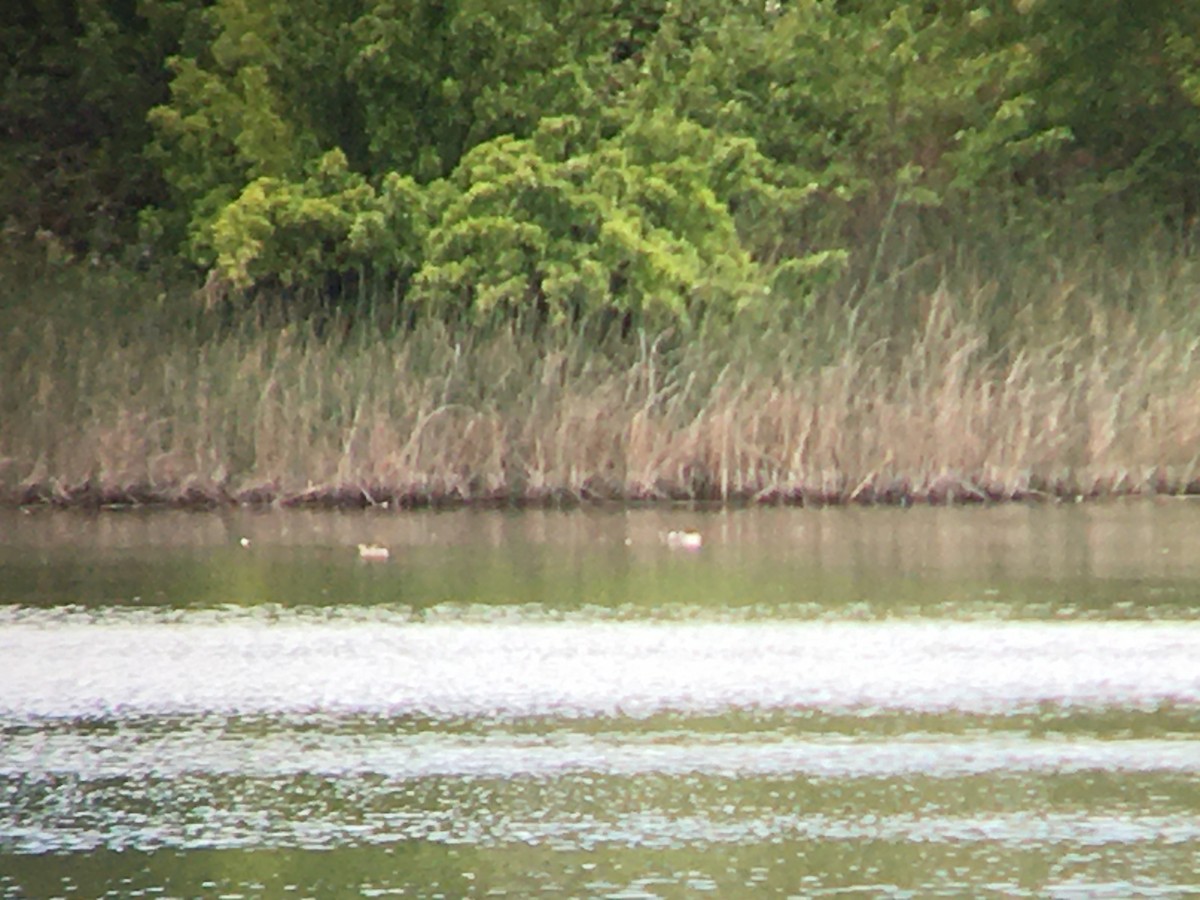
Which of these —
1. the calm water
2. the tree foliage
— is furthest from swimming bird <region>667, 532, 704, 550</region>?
the tree foliage

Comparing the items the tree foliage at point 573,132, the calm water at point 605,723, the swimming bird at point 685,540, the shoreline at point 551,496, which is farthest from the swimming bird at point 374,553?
the tree foliage at point 573,132

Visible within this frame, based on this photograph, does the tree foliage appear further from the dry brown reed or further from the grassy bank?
the dry brown reed

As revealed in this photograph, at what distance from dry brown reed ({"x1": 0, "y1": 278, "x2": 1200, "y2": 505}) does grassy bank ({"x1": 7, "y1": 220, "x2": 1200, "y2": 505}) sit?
0.08ft

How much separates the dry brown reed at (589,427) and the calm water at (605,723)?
494cm

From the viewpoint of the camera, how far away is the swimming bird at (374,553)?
14.9 metres

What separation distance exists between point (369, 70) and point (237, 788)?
788 inches

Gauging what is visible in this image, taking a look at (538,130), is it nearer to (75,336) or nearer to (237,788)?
(75,336)

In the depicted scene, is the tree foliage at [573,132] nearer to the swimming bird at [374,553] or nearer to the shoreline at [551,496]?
the shoreline at [551,496]

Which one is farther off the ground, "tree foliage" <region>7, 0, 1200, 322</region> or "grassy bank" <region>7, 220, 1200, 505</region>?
"tree foliage" <region>7, 0, 1200, 322</region>

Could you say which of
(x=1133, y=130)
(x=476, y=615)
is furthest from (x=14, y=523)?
(x=1133, y=130)

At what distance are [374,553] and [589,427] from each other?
222 inches

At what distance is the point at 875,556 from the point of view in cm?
1474

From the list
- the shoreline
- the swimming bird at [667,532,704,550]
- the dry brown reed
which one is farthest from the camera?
the dry brown reed

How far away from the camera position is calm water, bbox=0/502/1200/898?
6.36 metres
